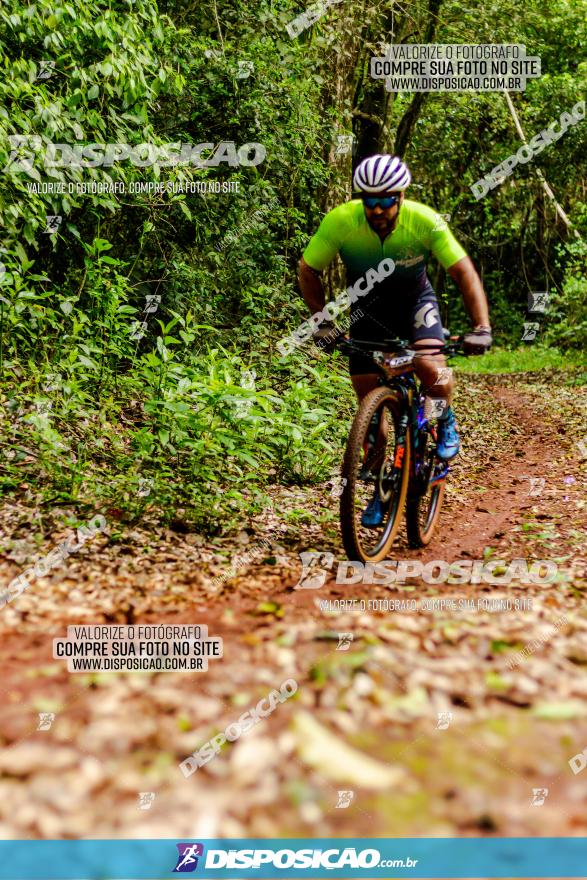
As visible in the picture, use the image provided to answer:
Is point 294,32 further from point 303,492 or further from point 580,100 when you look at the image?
point 580,100

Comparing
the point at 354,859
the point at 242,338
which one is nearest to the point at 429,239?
the point at 354,859

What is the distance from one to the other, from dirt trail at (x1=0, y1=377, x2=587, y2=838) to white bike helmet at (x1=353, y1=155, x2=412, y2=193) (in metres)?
2.20

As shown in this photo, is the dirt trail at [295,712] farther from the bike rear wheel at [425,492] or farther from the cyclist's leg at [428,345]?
the cyclist's leg at [428,345]

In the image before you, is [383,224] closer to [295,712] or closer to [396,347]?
[396,347]

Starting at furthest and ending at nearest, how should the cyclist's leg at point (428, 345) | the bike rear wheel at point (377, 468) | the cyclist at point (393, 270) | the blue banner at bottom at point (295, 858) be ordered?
the cyclist's leg at point (428, 345) → the cyclist at point (393, 270) → the bike rear wheel at point (377, 468) → the blue banner at bottom at point (295, 858)

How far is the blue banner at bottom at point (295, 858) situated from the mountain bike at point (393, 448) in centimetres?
217

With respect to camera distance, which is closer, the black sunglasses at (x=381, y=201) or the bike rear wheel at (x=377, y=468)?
the bike rear wheel at (x=377, y=468)

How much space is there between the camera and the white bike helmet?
4.50 meters

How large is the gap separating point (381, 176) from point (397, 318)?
0.97m

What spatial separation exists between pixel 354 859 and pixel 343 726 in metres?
0.43

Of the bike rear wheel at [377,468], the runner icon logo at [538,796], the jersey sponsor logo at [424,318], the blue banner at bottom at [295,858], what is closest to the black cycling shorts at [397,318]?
the jersey sponsor logo at [424,318]

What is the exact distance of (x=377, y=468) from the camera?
479cm

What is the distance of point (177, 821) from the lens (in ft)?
7.59

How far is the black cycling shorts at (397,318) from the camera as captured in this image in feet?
16.7
